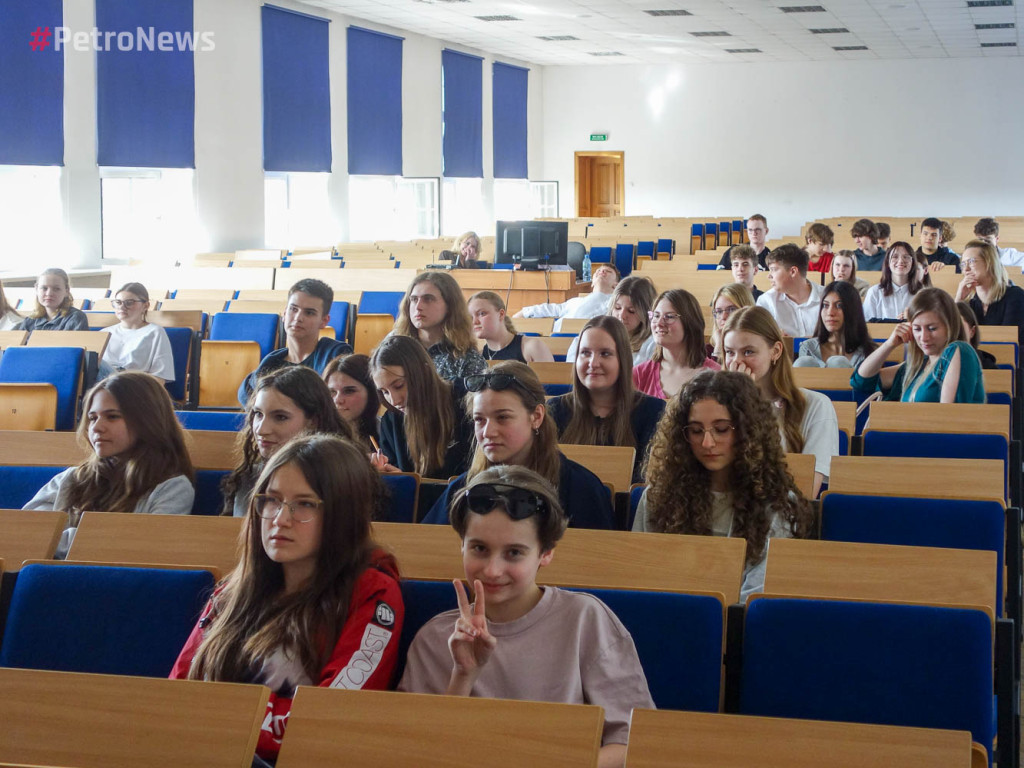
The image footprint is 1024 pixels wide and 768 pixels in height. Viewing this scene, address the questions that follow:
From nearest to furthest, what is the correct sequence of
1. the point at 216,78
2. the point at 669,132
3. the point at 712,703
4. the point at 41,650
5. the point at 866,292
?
the point at 712,703, the point at 41,650, the point at 866,292, the point at 216,78, the point at 669,132

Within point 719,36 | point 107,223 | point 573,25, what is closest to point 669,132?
point 719,36

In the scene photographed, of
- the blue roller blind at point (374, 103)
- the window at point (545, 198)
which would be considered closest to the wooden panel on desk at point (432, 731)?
the blue roller blind at point (374, 103)

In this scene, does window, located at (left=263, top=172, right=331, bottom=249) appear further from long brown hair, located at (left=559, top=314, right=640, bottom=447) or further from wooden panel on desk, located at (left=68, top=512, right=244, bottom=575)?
wooden panel on desk, located at (left=68, top=512, right=244, bottom=575)

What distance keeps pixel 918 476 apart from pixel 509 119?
1999cm

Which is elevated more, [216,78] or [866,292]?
[216,78]

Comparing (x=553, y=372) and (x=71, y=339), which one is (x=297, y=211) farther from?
(x=553, y=372)

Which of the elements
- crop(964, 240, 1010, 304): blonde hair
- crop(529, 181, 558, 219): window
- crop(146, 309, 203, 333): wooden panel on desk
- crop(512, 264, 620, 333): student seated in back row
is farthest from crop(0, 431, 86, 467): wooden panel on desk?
crop(529, 181, 558, 219): window

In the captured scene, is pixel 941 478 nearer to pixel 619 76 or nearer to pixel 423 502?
pixel 423 502

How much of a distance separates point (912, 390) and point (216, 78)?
10500 mm

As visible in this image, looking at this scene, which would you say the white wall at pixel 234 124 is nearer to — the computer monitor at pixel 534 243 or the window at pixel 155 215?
the window at pixel 155 215

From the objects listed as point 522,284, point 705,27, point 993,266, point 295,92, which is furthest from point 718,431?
point 705,27

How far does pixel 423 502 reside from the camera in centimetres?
342

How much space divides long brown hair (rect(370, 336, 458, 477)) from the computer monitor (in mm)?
6673

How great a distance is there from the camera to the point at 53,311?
23.7 ft
